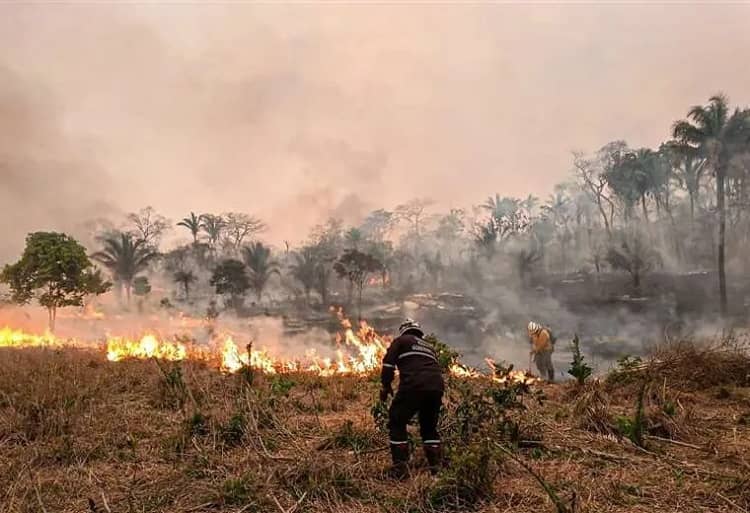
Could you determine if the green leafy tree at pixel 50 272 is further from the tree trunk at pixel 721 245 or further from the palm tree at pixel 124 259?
the tree trunk at pixel 721 245

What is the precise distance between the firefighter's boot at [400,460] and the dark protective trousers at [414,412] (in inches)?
1.7

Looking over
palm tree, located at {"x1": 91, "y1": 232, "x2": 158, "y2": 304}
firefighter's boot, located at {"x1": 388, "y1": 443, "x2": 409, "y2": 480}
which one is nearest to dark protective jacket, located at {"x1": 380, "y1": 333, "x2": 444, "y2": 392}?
firefighter's boot, located at {"x1": 388, "y1": 443, "x2": 409, "y2": 480}

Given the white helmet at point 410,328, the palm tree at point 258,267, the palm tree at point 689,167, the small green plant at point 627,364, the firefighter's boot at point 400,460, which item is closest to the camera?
the firefighter's boot at point 400,460

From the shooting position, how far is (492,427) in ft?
22.2

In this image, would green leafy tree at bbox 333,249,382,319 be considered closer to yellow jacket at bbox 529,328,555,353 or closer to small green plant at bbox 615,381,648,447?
yellow jacket at bbox 529,328,555,353

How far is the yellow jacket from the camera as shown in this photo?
17250 millimetres

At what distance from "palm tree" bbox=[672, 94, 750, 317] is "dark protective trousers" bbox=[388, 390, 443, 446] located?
1243 inches

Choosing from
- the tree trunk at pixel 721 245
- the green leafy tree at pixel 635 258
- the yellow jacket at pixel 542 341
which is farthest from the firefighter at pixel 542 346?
the green leafy tree at pixel 635 258

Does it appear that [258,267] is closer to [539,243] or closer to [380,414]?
[539,243]

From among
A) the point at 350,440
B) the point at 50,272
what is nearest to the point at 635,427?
the point at 350,440

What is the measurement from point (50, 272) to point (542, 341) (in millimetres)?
28470

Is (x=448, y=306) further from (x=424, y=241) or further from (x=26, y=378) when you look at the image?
(x=26, y=378)

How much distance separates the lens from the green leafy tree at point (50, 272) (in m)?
31.1

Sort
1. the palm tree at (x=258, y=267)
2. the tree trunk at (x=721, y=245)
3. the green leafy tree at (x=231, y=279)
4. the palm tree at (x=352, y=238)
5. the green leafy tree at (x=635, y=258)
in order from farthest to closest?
the palm tree at (x=352, y=238) → the palm tree at (x=258, y=267) → the green leafy tree at (x=231, y=279) → the green leafy tree at (x=635, y=258) → the tree trunk at (x=721, y=245)
